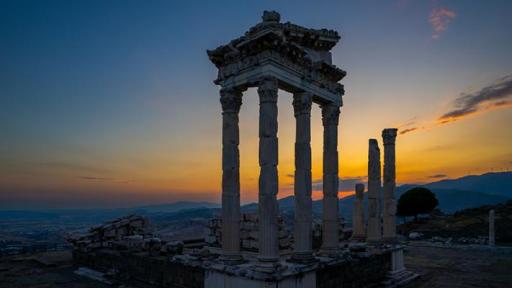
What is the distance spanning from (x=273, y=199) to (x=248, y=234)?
6.49m

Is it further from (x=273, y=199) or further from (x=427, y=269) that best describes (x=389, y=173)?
(x=273, y=199)

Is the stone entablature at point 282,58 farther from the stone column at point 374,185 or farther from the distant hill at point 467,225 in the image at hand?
the distant hill at point 467,225

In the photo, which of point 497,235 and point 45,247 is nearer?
point 45,247

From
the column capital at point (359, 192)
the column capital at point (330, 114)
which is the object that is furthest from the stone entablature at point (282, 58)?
the column capital at point (359, 192)

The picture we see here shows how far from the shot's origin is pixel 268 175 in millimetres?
12102

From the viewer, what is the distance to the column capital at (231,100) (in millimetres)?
13828

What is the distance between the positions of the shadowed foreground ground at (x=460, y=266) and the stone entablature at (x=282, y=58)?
10.4 metres

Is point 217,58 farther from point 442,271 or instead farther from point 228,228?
point 442,271

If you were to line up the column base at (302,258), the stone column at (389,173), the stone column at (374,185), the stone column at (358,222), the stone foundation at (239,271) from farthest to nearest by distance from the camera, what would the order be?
the stone column at (358,222)
the stone column at (389,173)
the stone column at (374,185)
the column base at (302,258)
the stone foundation at (239,271)

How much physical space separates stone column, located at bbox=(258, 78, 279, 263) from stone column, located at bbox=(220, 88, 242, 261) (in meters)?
1.39

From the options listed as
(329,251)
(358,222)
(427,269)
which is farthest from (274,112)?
(358,222)

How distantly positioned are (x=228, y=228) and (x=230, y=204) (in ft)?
2.85

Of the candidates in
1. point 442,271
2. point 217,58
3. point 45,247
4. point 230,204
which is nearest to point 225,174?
point 230,204

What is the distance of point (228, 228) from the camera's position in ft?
43.2
